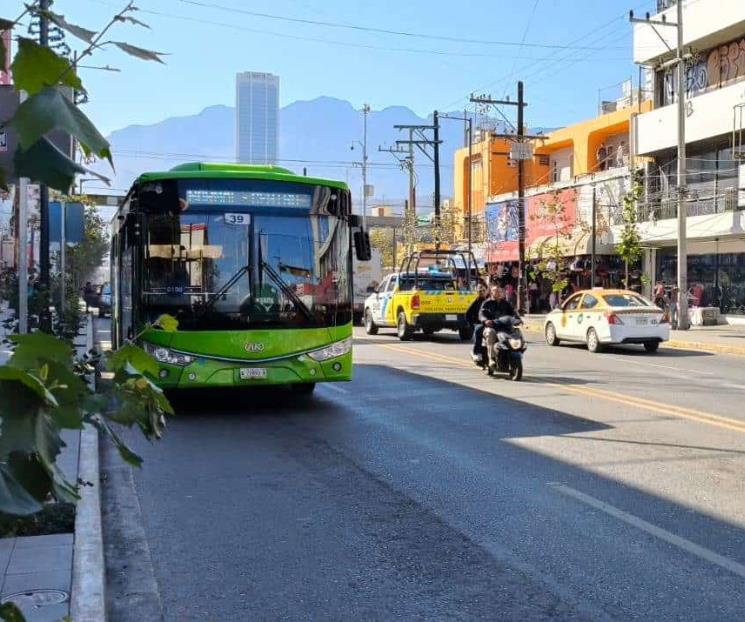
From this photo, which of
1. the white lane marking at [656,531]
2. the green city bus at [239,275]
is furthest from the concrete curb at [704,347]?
the white lane marking at [656,531]

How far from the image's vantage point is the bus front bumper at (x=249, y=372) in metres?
10.0

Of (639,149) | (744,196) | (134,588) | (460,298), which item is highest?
(639,149)

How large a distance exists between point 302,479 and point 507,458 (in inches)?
79.9

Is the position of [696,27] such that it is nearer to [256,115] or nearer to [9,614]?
[9,614]

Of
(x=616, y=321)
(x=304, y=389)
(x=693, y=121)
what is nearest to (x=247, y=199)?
(x=304, y=389)

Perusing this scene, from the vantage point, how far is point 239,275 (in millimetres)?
10289

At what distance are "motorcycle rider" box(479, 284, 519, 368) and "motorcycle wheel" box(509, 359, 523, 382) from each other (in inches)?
13.9

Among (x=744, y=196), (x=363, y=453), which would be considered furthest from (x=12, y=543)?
(x=744, y=196)

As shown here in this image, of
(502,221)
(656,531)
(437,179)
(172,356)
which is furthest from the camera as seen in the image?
(437,179)

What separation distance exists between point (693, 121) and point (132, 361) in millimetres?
32221

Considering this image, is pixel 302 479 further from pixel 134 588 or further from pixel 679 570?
pixel 679 570

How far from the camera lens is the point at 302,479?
7281mm

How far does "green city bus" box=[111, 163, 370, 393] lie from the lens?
33.2 feet

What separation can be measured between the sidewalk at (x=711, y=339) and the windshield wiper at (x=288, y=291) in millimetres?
14000
